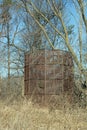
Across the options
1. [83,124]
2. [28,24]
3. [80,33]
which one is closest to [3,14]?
[28,24]

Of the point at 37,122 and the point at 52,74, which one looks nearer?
the point at 37,122

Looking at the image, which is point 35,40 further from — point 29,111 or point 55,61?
point 29,111

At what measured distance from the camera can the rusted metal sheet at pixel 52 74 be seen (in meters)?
18.7

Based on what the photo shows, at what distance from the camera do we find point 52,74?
739 inches

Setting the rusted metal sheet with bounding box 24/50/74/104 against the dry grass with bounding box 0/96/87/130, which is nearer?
the dry grass with bounding box 0/96/87/130

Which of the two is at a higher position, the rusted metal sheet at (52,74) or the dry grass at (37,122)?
the rusted metal sheet at (52,74)

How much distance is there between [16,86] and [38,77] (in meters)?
7.34

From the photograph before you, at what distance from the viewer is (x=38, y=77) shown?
19.0 meters

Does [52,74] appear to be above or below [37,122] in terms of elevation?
Answer: above

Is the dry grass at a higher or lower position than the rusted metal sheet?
lower

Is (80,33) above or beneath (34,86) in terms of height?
above

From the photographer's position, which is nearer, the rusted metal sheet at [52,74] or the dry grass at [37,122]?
the dry grass at [37,122]

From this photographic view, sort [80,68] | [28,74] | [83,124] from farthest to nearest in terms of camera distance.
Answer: [28,74], [80,68], [83,124]

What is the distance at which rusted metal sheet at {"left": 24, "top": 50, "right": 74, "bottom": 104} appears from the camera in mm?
18688
